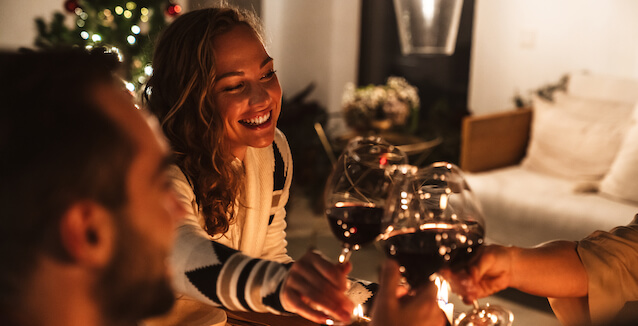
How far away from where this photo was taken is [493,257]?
114 cm

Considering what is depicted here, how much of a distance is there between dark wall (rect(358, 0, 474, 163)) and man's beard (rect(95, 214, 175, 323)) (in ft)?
11.8

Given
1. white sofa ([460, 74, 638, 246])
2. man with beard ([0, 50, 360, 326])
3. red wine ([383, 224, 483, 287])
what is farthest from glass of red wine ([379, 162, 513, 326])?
white sofa ([460, 74, 638, 246])

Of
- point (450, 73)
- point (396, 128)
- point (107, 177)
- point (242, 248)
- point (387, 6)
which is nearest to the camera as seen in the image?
point (107, 177)

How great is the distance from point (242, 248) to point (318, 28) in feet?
12.6

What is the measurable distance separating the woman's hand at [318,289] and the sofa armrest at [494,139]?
112 inches

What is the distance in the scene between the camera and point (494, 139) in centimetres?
371

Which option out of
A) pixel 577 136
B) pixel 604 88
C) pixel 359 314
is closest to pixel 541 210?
pixel 577 136

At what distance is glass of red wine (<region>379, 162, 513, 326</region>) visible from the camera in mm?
896

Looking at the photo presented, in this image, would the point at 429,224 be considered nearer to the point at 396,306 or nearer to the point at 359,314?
the point at 396,306

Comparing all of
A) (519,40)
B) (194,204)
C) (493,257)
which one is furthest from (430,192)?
(519,40)

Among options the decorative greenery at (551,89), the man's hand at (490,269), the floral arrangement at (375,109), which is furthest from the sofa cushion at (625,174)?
the man's hand at (490,269)

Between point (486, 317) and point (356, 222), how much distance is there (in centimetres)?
29

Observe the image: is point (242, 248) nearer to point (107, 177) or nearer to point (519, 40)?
point (107, 177)

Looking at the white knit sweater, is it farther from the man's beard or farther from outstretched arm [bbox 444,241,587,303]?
outstretched arm [bbox 444,241,587,303]
